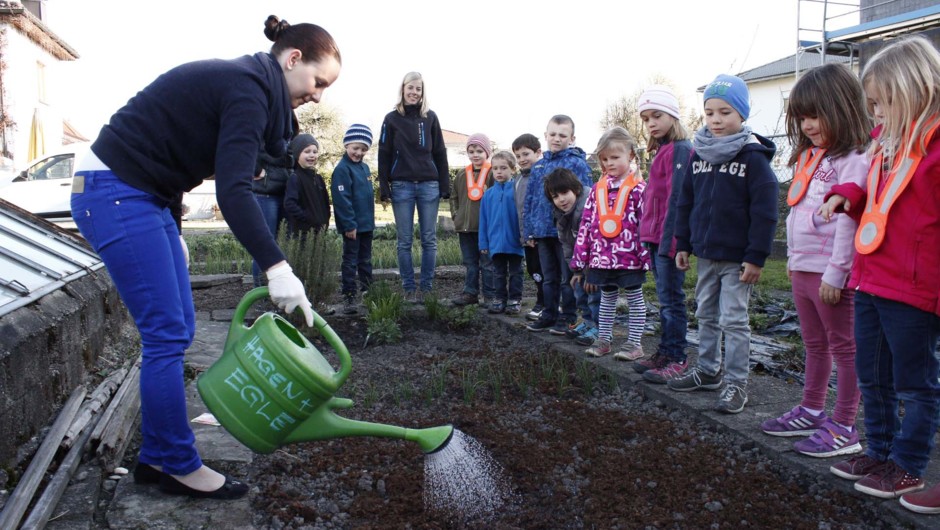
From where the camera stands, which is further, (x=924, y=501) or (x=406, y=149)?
(x=406, y=149)

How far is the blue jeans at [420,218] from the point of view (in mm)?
6141

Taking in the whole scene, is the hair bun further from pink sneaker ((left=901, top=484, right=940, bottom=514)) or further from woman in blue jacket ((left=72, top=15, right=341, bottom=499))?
pink sneaker ((left=901, top=484, right=940, bottom=514))

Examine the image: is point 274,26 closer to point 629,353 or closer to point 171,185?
point 171,185

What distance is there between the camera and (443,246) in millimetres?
9406

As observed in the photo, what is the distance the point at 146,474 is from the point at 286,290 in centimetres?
86

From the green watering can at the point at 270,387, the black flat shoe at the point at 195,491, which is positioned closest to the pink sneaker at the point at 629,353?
the green watering can at the point at 270,387

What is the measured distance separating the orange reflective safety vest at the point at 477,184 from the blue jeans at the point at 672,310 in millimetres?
2646

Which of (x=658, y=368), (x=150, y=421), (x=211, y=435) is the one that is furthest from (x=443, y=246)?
(x=150, y=421)

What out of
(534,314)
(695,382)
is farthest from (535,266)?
(695,382)

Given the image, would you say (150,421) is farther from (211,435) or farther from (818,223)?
(818,223)

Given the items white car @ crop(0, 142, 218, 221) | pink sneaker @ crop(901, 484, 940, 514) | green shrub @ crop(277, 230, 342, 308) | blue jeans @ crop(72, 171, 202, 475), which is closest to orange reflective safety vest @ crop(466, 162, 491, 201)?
green shrub @ crop(277, 230, 342, 308)

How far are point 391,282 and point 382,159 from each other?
1.65m

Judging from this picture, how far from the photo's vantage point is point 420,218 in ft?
20.1

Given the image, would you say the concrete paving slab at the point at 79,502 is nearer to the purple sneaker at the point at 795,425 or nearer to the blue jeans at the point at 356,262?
the purple sneaker at the point at 795,425
